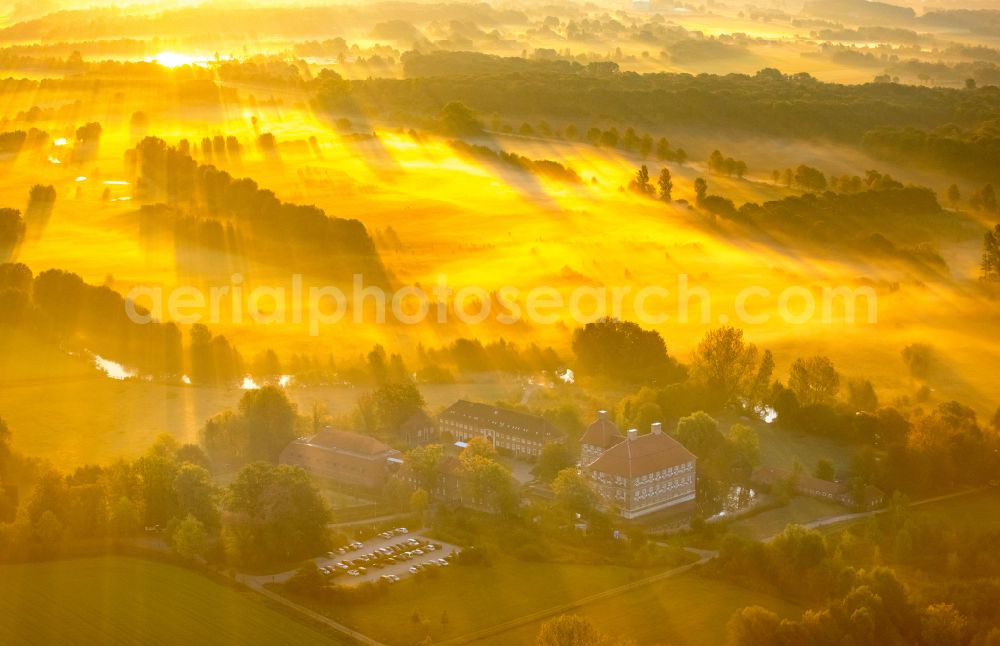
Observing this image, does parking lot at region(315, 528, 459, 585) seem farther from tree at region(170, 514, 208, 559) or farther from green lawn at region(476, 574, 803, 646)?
green lawn at region(476, 574, 803, 646)

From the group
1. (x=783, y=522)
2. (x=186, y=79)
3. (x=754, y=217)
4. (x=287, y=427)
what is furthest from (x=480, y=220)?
(x=186, y=79)

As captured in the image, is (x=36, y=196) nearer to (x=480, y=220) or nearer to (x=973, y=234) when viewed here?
(x=480, y=220)

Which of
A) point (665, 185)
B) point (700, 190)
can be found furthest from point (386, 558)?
point (665, 185)

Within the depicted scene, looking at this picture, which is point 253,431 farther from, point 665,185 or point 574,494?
point 665,185

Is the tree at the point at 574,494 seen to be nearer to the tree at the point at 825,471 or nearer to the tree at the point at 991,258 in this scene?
the tree at the point at 825,471

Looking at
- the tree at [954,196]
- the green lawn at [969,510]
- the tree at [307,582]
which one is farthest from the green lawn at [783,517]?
the tree at [954,196]

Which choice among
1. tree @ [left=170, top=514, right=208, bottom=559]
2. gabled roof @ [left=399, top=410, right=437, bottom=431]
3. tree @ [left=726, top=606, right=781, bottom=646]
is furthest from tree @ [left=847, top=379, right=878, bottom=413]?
tree @ [left=170, top=514, right=208, bottom=559]

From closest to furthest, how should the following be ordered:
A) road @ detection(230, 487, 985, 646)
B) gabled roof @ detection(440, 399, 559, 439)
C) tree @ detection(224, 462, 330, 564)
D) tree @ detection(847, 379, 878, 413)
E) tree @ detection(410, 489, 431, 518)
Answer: road @ detection(230, 487, 985, 646) → tree @ detection(224, 462, 330, 564) → tree @ detection(410, 489, 431, 518) → gabled roof @ detection(440, 399, 559, 439) → tree @ detection(847, 379, 878, 413)
